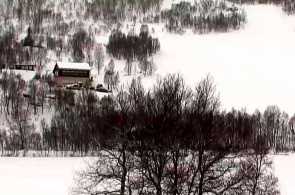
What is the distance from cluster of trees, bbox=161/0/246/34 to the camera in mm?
106938

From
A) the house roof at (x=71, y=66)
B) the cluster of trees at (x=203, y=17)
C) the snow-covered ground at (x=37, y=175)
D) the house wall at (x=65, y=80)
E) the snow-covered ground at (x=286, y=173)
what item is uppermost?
the cluster of trees at (x=203, y=17)

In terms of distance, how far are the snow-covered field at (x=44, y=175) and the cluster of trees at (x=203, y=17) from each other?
72.6 meters

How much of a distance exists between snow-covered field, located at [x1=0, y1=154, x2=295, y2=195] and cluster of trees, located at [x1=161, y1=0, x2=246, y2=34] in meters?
72.6

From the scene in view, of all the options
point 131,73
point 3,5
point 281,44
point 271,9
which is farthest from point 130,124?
point 271,9

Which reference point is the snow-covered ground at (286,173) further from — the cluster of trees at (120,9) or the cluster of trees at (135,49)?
the cluster of trees at (120,9)

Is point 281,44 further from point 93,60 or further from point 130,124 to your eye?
point 130,124

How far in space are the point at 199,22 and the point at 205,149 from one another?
96490mm

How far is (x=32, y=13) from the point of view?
110 meters

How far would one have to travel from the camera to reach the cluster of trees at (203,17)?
351 ft

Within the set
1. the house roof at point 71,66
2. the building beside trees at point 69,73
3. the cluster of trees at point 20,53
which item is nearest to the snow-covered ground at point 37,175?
the building beside trees at point 69,73

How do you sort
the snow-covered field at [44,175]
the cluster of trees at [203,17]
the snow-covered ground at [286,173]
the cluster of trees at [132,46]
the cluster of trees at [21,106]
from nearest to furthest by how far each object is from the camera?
the snow-covered field at [44,175], the snow-covered ground at [286,173], the cluster of trees at [21,106], the cluster of trees at [132,46], the cluster of trees at [203,17]

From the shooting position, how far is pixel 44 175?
2767cm

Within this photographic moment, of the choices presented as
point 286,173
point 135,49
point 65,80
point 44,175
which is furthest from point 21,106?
point 286,173

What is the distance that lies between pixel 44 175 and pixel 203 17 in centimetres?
9043
